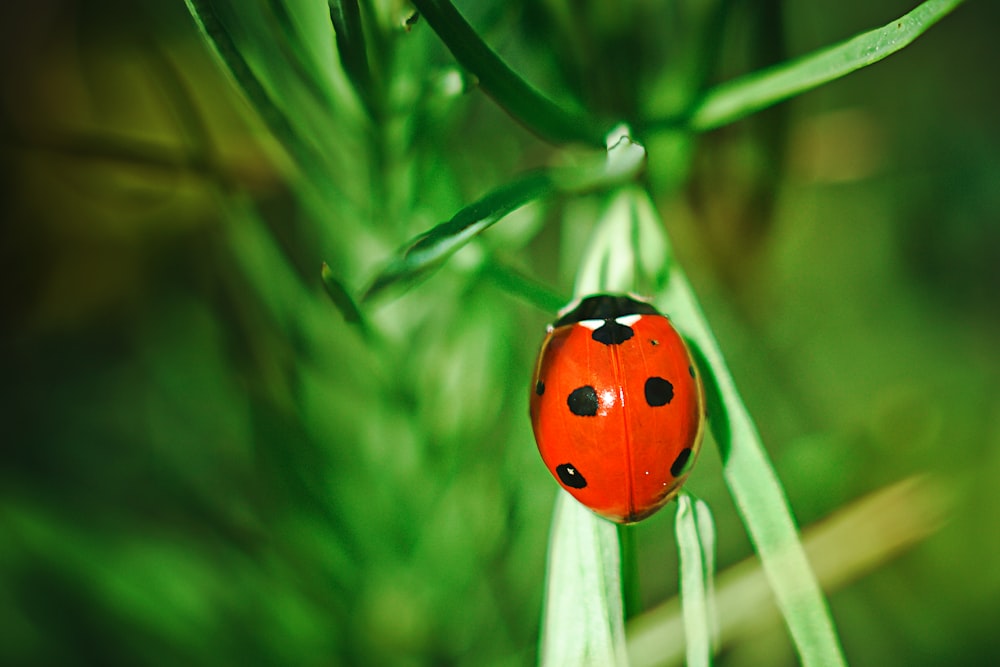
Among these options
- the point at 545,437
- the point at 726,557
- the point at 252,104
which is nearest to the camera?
the point at 252,104

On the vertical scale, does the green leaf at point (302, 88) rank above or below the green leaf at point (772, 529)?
above

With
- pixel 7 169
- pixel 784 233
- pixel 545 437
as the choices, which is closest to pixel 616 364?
pixel 545 437

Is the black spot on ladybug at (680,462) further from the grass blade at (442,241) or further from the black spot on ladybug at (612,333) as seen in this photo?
the grass blade at (442,241)

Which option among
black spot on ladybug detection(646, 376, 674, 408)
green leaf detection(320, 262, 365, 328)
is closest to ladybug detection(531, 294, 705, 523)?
black spot on ladybug detection(646, 376, 674, 408)

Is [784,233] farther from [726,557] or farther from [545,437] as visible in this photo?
[545,437]

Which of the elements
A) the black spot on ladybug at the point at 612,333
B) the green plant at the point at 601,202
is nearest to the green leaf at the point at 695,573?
the green plant at the point at 601,202

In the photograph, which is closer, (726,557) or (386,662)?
(386,662)

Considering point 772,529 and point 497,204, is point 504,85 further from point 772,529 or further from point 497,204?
point 772,529
